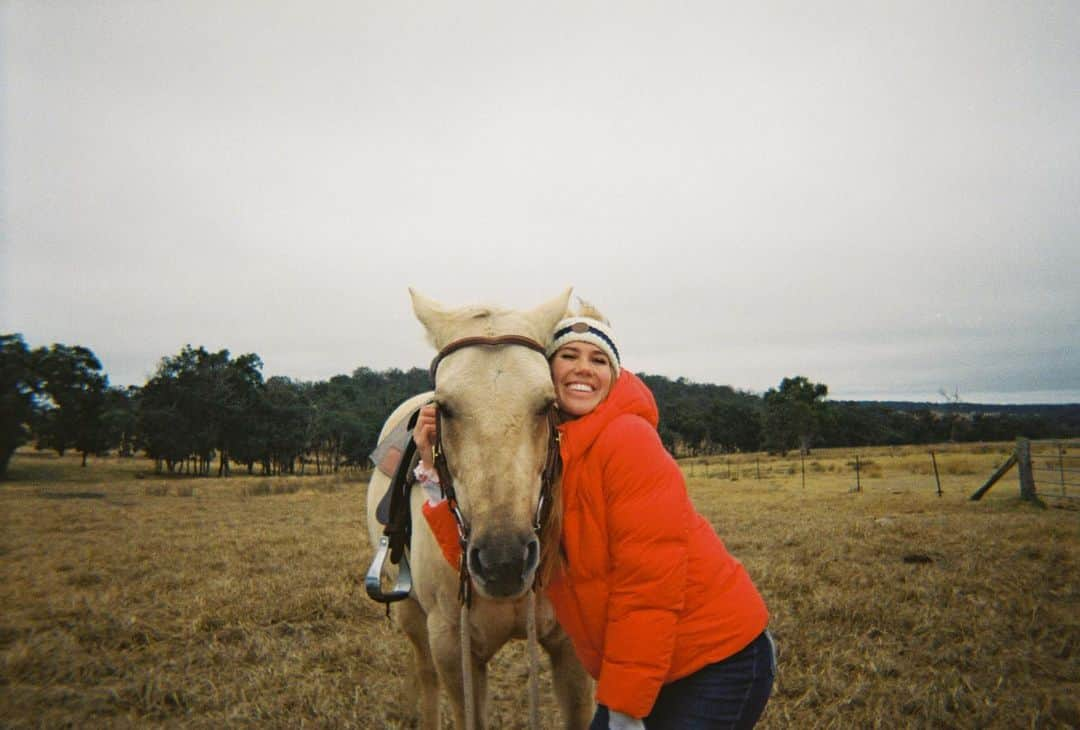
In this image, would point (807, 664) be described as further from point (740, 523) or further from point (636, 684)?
point (740, 523)

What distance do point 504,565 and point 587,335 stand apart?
1021 millimetres

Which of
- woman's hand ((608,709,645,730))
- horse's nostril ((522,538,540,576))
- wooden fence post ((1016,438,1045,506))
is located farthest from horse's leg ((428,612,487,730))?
wooden fence post ((1016,438,1045,506))

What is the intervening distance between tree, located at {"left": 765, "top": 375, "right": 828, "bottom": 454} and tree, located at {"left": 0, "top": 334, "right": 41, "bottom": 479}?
77.4 metres

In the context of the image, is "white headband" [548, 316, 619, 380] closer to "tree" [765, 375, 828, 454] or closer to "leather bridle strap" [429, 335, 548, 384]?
"leather bridle strap" [429, 335, 548, 384]

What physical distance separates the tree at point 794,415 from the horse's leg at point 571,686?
65985 mm

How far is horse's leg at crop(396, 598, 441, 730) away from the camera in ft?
12.7

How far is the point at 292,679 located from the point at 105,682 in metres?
1.72

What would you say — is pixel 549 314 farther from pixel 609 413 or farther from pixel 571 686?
pixel 571 686

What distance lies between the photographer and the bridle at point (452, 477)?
1.90 meters

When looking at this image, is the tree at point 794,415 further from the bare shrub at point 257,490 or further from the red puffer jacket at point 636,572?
the red puffer jacket at point 636,572

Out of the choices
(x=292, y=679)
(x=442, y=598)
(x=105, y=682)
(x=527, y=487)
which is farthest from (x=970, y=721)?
(x=105, y=682)

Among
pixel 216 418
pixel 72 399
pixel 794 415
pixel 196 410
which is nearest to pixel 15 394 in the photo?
pixel 72 399

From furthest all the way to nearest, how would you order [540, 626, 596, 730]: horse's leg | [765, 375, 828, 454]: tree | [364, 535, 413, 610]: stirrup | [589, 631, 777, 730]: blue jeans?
[765, 375, 828, 454]: tree → [364, 535, 413, 610]: stirrup → [540, 626, 596, 730]: horse's leg → [589, 631, 777, 730]: blue jeans

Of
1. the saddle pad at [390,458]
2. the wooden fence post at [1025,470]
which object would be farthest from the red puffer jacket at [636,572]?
the wooden fence post at [1025,470]
